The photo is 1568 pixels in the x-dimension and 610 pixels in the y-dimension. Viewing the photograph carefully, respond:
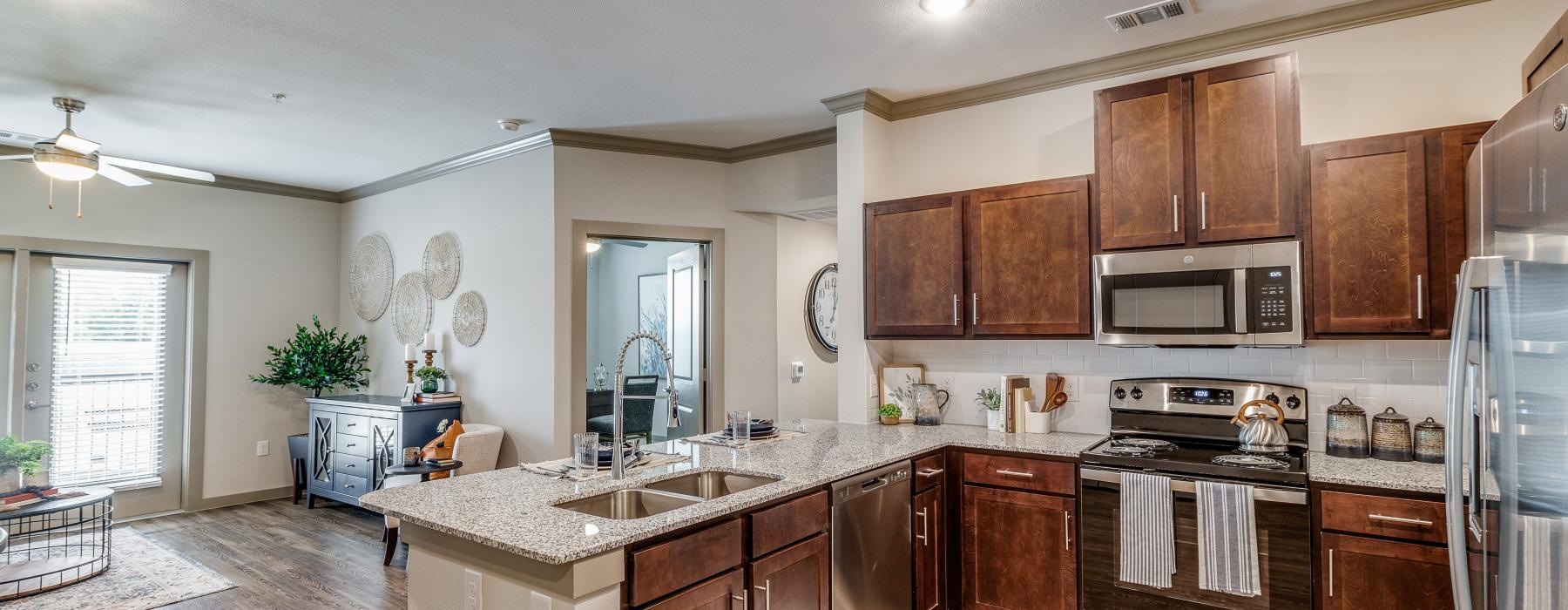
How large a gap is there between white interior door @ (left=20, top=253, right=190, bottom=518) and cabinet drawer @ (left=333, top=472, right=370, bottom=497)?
1.37 metres

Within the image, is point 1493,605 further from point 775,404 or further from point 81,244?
point 81,244

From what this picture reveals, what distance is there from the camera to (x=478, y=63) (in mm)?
3574

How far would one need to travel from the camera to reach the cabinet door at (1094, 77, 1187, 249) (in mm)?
3078

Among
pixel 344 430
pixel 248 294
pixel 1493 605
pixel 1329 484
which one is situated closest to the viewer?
pixel 1493 605

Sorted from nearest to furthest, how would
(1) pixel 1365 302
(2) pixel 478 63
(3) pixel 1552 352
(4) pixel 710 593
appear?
1. (3) pixel 1552 352
2. (4) pixel 710 593
3. (1) pixel 1365 302
4. (2) pixel 478 63

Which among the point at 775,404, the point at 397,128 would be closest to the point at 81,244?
the point at 397,128

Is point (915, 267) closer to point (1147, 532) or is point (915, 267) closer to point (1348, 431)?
point (1147, 532)

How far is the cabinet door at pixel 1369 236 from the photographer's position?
2.66 metres

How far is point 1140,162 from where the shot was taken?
3.15m

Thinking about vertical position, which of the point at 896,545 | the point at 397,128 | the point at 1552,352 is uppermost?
the point at 397,128

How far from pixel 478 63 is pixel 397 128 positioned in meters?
1.45

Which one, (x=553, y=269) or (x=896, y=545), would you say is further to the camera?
(x=553, y=269)

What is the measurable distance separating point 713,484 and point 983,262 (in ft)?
5.50

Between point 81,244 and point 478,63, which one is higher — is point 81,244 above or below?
below
